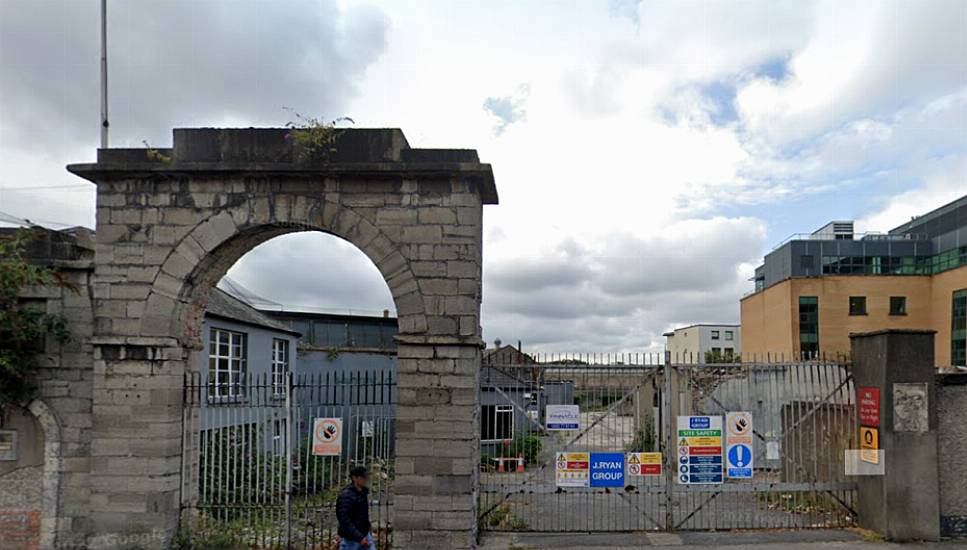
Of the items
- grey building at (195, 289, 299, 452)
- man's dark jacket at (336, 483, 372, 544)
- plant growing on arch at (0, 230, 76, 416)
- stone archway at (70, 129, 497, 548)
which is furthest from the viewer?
grey building at (195, 289, 299, 452)

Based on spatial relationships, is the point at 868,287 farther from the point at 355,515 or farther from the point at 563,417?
the point at 355,515

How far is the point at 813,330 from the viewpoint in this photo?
162 ft

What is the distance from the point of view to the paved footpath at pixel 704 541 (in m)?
9.04

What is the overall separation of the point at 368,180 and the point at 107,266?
371 centimetres

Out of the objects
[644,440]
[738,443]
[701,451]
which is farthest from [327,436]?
[738,443]

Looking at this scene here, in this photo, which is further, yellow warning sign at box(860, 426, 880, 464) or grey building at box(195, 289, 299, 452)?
grey building at box(195, 289, 299, 452)

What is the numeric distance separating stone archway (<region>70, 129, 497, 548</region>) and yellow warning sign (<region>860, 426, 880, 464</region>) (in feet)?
18.6

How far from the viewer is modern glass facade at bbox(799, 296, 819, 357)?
4912cm

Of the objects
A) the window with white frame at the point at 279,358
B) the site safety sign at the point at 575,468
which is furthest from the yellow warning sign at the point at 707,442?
the window with white frame at the point at 279,358

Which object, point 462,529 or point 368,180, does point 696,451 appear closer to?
point 462,529

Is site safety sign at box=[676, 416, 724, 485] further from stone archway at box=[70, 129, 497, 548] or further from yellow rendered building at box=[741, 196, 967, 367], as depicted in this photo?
yellow rendered building at box=[741, 196, 967, 367]

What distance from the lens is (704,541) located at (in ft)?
30.5

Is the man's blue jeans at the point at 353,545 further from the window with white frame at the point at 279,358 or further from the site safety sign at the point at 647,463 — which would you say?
the window with white frame at the point at 279,358

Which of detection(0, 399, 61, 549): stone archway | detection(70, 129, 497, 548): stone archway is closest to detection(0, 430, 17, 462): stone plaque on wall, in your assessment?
detection(0, 399, 61, 549): stone archway
